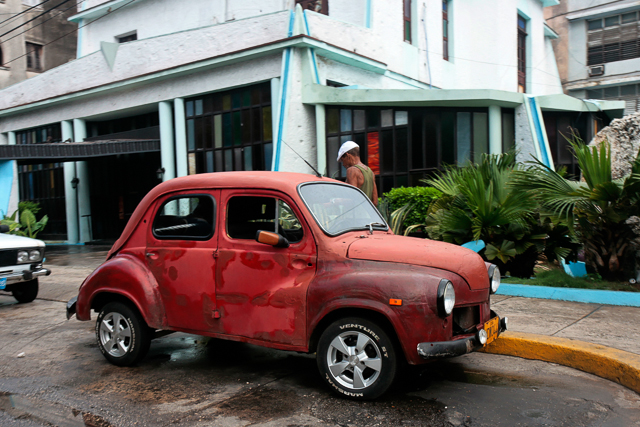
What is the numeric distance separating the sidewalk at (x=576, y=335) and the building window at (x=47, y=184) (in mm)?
19543

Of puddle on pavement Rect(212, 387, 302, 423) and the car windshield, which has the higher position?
the car windshield

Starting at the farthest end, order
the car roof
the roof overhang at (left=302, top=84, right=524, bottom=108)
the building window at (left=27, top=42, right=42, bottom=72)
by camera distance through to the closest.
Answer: the building window at (left=27, top=42, right=42, bottom=72)
the roof overhang at (left=302, top=84, right=524, bottom=108)
the car roof

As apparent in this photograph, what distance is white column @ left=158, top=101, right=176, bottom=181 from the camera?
17266mm

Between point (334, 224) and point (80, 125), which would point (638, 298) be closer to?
point (334, 224)

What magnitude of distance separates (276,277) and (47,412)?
1904 mm

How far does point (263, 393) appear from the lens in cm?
418

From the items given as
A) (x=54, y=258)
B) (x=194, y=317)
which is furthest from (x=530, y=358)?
(x=54, y=258)

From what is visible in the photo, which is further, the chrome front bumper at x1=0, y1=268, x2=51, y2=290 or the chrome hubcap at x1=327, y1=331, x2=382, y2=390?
the chrome front bumper at x1=0, y1=268, x2=51, y2=290

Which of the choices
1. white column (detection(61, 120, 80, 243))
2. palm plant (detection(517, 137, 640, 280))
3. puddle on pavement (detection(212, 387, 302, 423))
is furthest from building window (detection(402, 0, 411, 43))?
puddle on pavement (detection(212, 387, 302, 423))


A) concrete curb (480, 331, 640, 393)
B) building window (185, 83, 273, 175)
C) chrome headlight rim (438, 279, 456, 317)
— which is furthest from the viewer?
building window (185, 83, 273, 175)

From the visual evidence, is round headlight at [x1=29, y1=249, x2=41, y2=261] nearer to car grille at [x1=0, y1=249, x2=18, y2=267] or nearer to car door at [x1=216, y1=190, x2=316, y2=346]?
car grille at [x1=0, y1=249, x2=18, y2=267]

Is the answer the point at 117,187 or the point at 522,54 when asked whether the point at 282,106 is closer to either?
the point at 117,187

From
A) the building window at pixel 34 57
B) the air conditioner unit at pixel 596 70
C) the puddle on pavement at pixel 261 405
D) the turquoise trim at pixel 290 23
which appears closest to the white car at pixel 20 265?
the puddle on pavement at pixel 261 405

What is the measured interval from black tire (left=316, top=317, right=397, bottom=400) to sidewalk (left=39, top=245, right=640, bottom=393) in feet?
5.99
